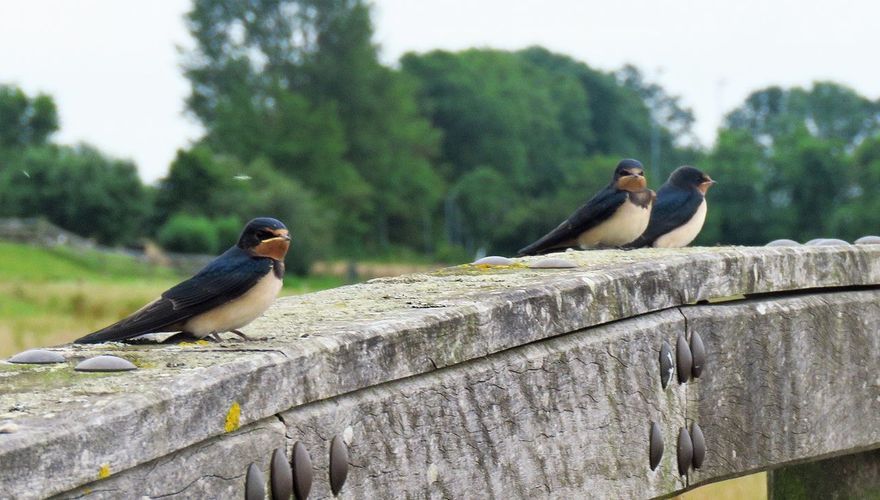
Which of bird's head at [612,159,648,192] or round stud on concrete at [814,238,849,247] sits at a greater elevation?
bird's head at [612,159,648,192]

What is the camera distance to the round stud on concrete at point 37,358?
11.2 feet

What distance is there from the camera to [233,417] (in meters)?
3.01

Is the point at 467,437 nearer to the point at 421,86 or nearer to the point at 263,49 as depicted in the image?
the point at 263,49

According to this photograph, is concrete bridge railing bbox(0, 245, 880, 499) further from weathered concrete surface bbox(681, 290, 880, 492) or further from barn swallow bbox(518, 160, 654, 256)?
barn swallow bbox(518, 160, 654, 256)

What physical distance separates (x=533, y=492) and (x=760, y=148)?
94.2 metres

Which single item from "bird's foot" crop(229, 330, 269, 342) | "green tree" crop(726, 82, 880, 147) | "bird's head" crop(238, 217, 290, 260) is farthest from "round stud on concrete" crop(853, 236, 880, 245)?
"green tree" crop(726, 82, 880, 147)

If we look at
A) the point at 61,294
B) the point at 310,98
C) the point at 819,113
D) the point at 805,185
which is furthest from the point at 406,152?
the point at 61,294

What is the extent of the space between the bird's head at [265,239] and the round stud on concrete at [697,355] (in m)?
1.17

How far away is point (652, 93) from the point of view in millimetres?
116188

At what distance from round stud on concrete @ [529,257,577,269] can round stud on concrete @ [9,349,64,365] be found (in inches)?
68.8

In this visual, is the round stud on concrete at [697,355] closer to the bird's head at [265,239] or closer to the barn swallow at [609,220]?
the bird's head at [265,239]

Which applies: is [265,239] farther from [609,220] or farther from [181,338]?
[609,220]

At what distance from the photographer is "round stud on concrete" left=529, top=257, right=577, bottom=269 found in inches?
186

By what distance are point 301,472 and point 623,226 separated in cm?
371
